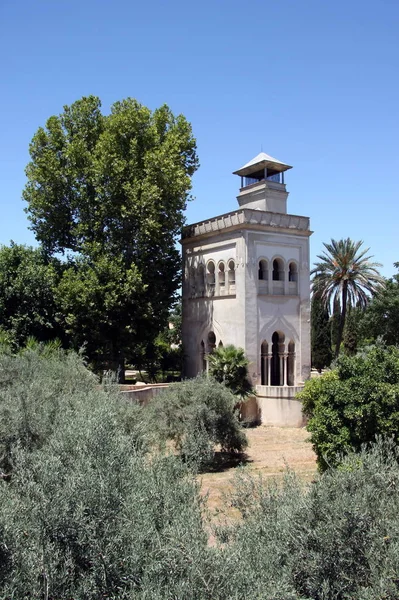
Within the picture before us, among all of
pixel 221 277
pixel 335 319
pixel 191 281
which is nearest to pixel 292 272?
pixel 221 277

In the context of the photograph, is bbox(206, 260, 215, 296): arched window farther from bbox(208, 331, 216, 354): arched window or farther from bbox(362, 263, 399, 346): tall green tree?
bbox(362, 263, 399, 346): tall green tree

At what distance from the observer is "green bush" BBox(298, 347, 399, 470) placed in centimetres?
1377

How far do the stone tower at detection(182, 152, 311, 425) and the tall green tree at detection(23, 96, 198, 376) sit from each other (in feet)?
7.72

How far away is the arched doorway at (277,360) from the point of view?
28.6m

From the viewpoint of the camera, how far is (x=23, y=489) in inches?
269

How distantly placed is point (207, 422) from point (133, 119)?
16.1 metres

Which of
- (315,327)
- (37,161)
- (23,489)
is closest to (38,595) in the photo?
(23,489)

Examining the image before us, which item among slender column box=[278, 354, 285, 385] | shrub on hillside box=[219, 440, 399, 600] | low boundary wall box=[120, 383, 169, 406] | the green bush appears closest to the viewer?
shrub on hillside box=[219, 440, 399, 600]

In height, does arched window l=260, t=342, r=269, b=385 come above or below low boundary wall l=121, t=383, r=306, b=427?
above

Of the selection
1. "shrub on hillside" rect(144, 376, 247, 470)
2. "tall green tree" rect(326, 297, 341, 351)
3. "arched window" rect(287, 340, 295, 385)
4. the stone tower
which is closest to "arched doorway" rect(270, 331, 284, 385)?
the stone tower

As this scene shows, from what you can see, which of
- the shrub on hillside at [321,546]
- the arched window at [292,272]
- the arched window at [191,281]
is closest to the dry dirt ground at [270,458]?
the shrub on hillside at [321,546]

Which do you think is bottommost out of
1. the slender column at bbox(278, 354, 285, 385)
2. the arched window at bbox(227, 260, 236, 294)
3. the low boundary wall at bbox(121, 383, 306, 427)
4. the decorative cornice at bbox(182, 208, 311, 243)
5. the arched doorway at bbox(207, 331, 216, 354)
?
the low boundary wall at bbox(121, 383, 306, 427)

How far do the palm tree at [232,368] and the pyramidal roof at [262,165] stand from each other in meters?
10.6

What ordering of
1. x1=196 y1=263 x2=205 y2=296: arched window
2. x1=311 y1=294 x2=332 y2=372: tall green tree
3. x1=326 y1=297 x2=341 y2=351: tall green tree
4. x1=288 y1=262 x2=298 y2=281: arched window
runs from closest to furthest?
x1=288 y1=262 x2=298 y2=281: arched window
x1=196 y1=263 x2=205 y2=296: arched window
x1=326 y1=297 x2=341 y2=351: tall green tree
x1=311 y1=294 x2=332 y2=372: tall green tree
